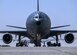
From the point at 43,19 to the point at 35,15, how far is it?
1.01 meters

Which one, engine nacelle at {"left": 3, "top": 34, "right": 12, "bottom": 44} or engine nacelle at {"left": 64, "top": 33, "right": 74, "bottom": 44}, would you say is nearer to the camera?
engine nacelle at {"left": 3, "top": 34, "right": 12, "bottom": 44}

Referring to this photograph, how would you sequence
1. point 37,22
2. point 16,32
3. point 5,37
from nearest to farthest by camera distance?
point 37,22
point 5,37
point 16,32

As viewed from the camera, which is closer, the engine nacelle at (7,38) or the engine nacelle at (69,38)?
the engine nacelle at (7,38)

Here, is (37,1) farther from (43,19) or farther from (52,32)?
(43,19)

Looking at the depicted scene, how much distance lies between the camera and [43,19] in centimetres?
2850

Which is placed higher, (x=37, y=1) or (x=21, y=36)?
(x=37, y=1)

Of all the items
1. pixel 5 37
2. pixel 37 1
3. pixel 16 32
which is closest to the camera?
pixel 5 37

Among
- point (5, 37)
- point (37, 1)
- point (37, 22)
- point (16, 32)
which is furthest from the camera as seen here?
point (37, 1)

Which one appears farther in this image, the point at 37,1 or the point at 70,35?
the point at 37,1

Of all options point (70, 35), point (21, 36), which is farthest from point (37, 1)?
point (70, 35)

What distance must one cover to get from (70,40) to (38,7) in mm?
5665

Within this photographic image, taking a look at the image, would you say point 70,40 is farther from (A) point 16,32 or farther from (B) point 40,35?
(A) point 16,32

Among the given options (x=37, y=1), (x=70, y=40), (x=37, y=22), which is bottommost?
(x=70, y=40)

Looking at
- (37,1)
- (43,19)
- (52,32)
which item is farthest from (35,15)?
(37,1)
